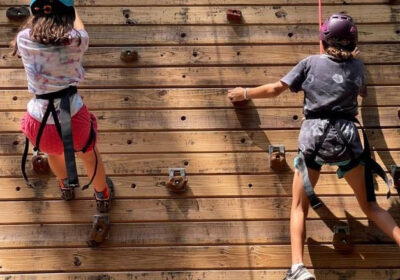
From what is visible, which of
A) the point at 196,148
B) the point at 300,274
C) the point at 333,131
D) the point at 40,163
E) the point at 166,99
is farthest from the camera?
the point at 166,99

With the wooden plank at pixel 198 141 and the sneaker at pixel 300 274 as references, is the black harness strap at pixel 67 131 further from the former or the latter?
the sneaker at pixel 300 274

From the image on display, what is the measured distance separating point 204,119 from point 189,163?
12.0 inches

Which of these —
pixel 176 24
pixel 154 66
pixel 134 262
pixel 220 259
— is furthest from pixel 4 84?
pixel 220 259

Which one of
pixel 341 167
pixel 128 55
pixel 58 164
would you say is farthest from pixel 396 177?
pixel 58 164

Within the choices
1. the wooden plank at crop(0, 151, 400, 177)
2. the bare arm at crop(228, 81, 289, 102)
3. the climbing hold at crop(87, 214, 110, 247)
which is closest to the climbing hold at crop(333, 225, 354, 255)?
the wooden plank at crop(0, 151, 400, 177)

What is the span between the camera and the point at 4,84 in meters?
3.39

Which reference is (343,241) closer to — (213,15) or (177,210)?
(177,210)

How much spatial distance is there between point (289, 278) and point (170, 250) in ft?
2.26

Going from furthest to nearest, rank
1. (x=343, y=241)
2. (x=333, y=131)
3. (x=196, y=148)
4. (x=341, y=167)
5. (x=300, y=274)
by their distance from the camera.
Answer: (x=196, y=148) → (x=343, y=241) → (x=341, y=167) → (x=333, y=131) → (x=300, y=274)

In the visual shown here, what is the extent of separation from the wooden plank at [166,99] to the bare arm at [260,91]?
9 cm

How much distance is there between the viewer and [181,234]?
3008mm

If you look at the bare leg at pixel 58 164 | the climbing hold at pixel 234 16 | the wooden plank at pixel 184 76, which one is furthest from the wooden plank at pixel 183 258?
the climbing hold at pixel 234 16

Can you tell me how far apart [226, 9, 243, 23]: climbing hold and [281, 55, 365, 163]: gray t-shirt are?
90 centimetres

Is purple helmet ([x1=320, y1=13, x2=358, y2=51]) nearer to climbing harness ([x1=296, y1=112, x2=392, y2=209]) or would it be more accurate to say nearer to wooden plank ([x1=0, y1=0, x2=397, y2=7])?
climbing harness ([x1=296, y1=112, x2=392, y2=209])
